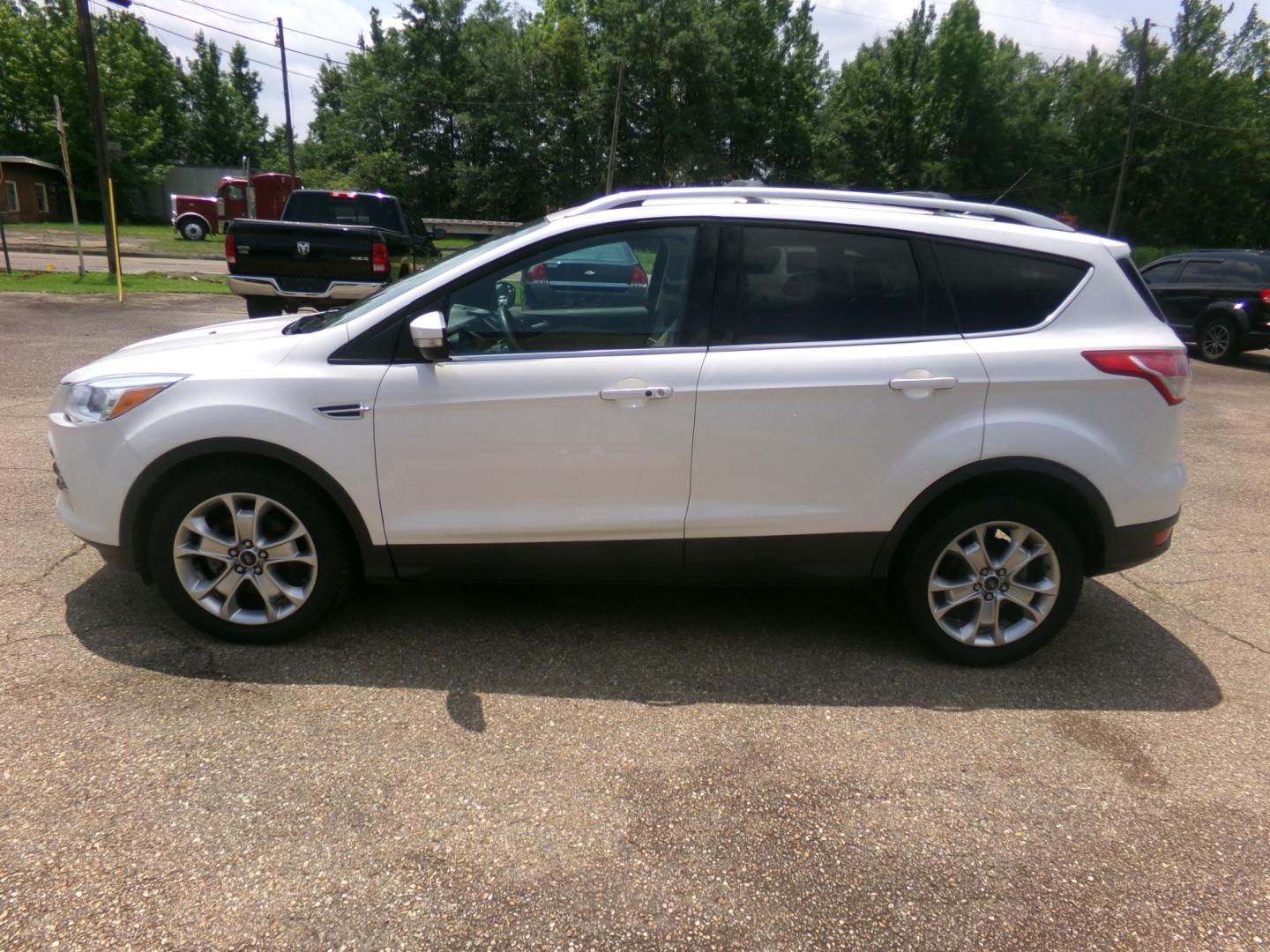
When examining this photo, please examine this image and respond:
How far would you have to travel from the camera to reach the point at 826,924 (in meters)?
2.45

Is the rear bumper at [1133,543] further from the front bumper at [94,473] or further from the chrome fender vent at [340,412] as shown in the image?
the front bumper at [94,473]

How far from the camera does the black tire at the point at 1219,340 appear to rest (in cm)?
1392

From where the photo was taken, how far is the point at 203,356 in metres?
3.76

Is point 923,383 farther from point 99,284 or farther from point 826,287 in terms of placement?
point 99,284

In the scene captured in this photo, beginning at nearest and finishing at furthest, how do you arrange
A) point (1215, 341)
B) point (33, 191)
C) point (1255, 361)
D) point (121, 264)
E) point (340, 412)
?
1. point (340, 412)
2. point (1215, 341)
3. point (1255, 361)
4. point (121, 264)
5. point (33, 191)

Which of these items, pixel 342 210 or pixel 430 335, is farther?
pixel 342 210

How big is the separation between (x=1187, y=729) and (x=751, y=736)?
1688 millimetres

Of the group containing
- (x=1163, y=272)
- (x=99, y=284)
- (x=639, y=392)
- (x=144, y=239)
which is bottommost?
(x=99, y=284)

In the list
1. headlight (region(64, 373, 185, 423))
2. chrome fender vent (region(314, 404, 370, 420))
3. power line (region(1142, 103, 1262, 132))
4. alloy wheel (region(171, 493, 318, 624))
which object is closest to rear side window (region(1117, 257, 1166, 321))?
chrome fender vent (region(314, 404, 370, 420))

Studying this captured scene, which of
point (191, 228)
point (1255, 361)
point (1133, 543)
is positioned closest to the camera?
point (1133, 543)

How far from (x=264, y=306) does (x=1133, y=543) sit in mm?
10196

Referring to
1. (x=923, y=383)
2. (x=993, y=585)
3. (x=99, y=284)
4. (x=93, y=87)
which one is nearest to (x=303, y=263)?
(x=923, y=383)

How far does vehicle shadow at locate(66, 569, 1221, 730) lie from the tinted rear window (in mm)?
10845

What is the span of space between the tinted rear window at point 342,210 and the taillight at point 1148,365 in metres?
12.4
